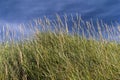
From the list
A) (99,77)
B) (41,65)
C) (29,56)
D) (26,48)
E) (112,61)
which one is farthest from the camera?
(26,48)

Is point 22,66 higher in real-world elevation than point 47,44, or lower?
lower

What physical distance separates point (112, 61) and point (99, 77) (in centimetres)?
49

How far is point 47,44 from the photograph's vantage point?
713 centimetres

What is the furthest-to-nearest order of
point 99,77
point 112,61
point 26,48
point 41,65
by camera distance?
1. point 26,48
2. point 41,65
3. point 112,61
4. point 99,77

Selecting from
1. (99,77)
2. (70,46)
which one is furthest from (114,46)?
(99,77)

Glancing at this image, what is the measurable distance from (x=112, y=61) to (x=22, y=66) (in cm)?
154

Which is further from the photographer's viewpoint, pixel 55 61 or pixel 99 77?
pixel 55 61

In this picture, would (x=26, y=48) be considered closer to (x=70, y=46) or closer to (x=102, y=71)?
(x=70, y=46)

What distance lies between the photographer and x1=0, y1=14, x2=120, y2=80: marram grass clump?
5.31 metres

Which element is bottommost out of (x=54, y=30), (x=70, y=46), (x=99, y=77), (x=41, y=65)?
(x=99, y=77)

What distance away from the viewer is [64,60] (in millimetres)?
5695

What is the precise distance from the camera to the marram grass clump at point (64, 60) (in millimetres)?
5305

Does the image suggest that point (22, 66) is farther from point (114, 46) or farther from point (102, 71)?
point (114, 46)

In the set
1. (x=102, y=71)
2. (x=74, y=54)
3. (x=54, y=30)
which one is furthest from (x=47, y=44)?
(x=102, y=71)
